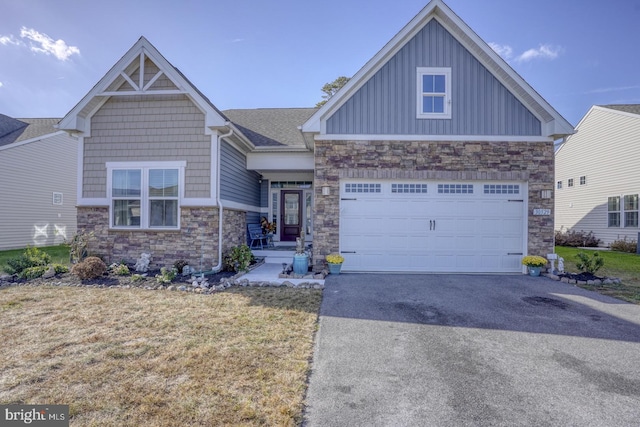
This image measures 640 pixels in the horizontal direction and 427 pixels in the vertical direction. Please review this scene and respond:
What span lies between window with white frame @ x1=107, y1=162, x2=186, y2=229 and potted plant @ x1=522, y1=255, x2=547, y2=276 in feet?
31.4

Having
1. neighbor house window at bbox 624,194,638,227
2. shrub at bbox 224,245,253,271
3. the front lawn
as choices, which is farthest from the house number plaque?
neighbor house window at bbox 624,194,638,227

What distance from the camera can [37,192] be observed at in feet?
46.8

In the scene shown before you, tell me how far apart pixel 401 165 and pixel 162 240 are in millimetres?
6890

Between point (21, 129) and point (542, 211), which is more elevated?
point (21, 129)

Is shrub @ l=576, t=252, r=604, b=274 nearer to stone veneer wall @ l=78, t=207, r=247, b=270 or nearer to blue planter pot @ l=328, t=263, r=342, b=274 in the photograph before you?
blue planter pot @ l=328, t=263, r=342, b=274

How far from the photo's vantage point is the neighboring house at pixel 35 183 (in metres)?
13.0

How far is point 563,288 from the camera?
6.92 m

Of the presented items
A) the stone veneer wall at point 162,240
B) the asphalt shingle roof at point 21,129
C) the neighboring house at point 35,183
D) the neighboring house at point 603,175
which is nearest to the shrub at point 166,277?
the stone veneer wall at point 162,240

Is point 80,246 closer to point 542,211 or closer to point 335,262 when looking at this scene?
point 335,262

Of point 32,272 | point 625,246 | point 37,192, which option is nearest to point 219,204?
point 32,272

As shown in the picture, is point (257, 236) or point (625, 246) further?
point (625, 246)

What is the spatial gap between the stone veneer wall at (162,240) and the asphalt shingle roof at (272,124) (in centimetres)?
380

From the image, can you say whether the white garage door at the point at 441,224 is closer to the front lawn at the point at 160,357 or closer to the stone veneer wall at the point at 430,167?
the stone veneer wall at the point at 430,167

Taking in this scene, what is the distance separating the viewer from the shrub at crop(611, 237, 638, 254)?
13672 millimetres
